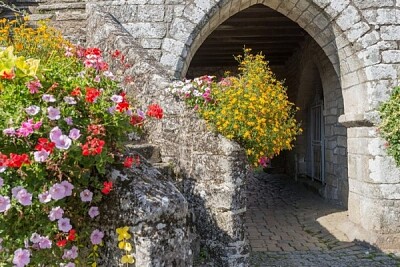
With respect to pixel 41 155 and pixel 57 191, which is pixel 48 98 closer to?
pixel 41 155

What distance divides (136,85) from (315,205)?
466 cm

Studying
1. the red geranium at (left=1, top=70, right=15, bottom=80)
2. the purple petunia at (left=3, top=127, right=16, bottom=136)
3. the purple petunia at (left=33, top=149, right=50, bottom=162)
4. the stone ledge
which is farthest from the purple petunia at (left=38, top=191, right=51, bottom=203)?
the stone ledge

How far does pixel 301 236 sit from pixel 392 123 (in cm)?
185

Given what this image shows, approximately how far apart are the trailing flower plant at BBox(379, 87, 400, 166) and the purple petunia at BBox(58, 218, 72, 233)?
407 centimetres

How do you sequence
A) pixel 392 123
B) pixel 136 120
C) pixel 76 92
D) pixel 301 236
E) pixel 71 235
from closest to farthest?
pixel 71 235 → pixel 76 92 → pixel 136 120 → pixel 392 123 → pixel 301 236

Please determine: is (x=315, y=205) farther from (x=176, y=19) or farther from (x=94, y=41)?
(x=94, y=41)

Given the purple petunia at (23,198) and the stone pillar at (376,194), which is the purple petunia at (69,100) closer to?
the purple petunia at (23,198)

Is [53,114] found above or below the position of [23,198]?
above

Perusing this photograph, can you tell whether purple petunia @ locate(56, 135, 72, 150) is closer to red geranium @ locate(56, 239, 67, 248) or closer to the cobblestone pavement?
red geranium @ locate(56, 239, 67, 248)

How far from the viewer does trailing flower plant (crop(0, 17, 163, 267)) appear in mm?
1371

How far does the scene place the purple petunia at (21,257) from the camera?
53.1 inches

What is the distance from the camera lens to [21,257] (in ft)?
4.45

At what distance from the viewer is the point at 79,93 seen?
1547 mm

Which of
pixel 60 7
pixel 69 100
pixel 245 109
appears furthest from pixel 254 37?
pixel 69 100
